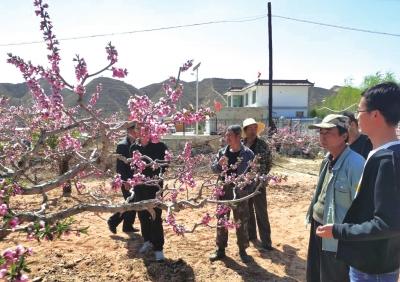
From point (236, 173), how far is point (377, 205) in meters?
3.02

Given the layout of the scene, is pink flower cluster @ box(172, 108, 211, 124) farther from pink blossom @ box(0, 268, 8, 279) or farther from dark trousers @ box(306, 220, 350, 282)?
pink blossom @ box(0, 268, 8, 279)

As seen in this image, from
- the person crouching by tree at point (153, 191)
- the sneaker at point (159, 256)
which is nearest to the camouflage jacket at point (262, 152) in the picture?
the person crouching by tree at point (153, 191)

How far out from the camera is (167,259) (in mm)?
5258

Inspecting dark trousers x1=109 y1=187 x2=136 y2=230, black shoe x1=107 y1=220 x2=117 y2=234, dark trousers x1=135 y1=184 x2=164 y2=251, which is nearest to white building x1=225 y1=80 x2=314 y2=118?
dark trousers x1=109 y1=187 x2=136 y2=230

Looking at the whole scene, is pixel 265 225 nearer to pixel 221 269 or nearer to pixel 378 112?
pixel 221 269

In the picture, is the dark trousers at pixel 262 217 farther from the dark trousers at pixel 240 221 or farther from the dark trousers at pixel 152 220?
the dark trousers at pixel 152 220

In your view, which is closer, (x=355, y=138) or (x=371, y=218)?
(x=371, y=218)

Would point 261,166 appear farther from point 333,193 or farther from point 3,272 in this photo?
point 3,272

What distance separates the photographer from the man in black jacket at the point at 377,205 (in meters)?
2.04

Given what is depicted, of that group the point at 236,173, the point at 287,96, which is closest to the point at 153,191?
the point at 236,173

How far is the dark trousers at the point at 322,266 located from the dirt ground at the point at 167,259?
152 cm

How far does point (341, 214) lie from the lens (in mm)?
3062

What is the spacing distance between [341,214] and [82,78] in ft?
6.83

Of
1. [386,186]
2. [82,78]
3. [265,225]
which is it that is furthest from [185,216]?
[386,186]
